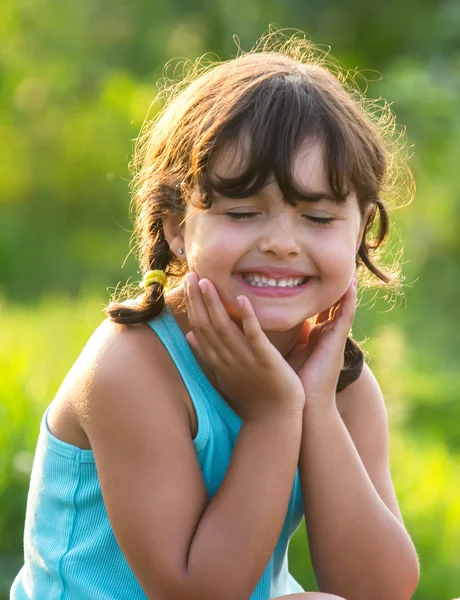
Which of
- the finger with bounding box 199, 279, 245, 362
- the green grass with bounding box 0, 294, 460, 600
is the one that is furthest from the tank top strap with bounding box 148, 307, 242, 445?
the green grass with bounding box 0, 294, 460, 600

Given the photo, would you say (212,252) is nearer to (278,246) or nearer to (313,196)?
(278,246)

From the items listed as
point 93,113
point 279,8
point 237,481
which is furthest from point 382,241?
point 279,8

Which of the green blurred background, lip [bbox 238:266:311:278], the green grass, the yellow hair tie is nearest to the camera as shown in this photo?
lip [bbox 238:266:311:278]

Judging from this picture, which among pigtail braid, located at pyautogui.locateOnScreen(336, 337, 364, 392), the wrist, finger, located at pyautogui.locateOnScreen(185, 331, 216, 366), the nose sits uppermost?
the nose

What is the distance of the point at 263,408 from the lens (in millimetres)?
2383

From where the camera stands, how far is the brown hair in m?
2.25

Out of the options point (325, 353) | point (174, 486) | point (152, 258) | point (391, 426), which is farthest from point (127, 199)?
→ point (174, 486)

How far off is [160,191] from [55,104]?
9203mm

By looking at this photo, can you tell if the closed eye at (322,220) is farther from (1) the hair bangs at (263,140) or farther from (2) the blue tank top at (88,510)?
(2) the blue tank top at (88,510)

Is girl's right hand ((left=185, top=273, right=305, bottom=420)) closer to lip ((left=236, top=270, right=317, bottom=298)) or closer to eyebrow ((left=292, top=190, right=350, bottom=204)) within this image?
lip ((left=236, top=270, right=317, bottom=298))

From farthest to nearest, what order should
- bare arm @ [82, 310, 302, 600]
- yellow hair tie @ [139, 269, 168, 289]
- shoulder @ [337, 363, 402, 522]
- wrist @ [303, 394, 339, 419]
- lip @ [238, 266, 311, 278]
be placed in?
shoulder @ [337, 363, 402, 522], yellow hair tie @ [139, 269, 168, 289], wrist @ [303, 394, 339, 419], lip @ [238, 266, 311, 278], bare arm @ [82, 310, 302, 600]

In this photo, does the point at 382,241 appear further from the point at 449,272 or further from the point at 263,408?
the point at 449,272

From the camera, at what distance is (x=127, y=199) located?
10.5 metres

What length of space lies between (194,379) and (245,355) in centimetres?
16
